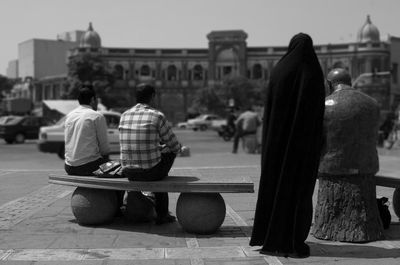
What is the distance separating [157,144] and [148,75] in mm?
78592

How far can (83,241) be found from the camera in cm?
595

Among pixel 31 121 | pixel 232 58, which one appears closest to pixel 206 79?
pixel 232 58

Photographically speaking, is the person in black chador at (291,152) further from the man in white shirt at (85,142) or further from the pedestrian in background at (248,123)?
the pedestrian in background at (248,123)

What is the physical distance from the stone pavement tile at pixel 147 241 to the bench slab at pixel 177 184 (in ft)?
1.69

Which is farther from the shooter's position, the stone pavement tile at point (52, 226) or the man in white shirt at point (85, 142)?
the man in white shirt at point (85, 142)

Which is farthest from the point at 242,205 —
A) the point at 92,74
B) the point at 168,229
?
the point at 92,74

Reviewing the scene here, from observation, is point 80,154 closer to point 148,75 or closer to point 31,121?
point 31,121

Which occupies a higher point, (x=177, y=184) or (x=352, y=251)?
(x=177, y=184)

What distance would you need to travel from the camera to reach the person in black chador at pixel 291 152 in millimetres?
5277

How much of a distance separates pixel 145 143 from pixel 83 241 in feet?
4.05

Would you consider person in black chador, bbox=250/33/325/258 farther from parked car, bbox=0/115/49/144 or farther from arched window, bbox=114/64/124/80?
arched window, bbox=114/64/124/80

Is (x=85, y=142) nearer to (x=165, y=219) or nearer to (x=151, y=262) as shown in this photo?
(x=165, y=219)

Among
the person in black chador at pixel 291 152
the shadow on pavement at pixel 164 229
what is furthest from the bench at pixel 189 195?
the person in black chador at pixel 291 152

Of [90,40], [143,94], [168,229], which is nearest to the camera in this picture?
[143,94]
